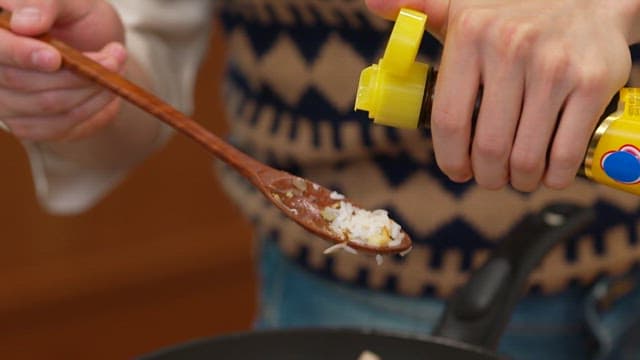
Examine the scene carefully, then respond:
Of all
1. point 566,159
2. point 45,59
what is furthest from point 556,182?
point 45,59

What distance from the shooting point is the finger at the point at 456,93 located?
51 cm

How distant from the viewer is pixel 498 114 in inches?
20.3

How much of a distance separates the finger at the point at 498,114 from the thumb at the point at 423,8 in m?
0.04

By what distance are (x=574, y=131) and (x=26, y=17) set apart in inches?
12.6

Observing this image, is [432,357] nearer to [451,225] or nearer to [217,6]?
[451,225]

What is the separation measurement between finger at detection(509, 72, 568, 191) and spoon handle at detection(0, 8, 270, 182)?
0.16 meters

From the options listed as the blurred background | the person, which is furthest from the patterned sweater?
the blurred background

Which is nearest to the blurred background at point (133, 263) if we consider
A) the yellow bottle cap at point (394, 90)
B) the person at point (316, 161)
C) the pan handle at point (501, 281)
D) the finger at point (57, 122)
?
the person at point (316, 161)

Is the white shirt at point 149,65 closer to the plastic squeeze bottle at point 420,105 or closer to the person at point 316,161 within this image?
the person at point 316,161

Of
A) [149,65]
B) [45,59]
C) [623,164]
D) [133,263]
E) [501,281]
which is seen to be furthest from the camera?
[133,263]

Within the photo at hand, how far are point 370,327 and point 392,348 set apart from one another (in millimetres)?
110

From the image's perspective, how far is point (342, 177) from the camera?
85cm

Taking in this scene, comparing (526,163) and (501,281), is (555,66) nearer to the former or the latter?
(526,163)

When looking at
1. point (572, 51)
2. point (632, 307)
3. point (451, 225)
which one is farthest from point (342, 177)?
point (572, 51)
